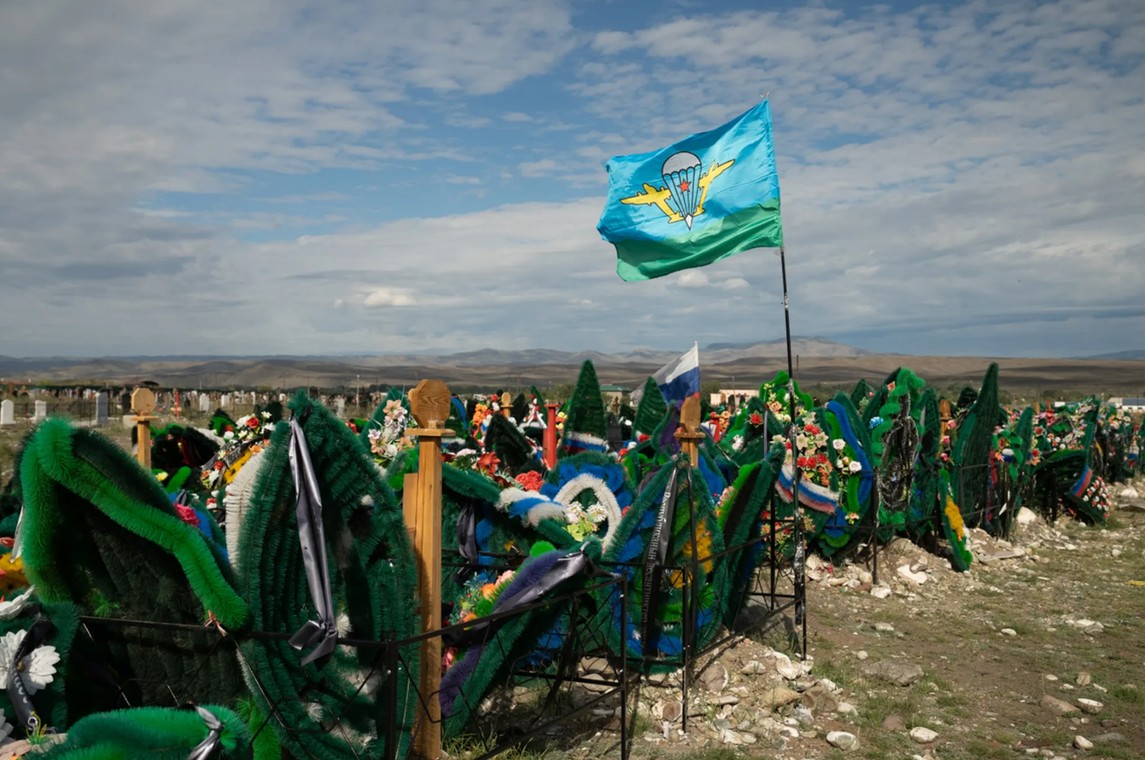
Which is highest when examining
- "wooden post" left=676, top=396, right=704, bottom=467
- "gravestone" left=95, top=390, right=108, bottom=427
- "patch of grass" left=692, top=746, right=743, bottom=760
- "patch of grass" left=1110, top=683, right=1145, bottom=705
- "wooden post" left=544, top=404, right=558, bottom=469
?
"wooden post" left=676, top=396, right=704, bottom=467

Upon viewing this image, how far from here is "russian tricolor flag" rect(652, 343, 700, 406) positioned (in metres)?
9.33

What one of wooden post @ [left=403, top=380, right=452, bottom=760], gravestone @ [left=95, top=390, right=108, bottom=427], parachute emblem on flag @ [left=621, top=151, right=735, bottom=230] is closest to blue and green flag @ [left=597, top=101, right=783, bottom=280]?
parachute emblem on flag @ [left=621, top=151, right=735, bottom=230]

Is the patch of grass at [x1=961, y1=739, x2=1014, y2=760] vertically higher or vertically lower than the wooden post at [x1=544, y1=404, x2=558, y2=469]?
lower

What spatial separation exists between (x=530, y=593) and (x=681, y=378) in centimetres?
485

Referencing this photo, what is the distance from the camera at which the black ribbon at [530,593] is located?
4922 millimetres

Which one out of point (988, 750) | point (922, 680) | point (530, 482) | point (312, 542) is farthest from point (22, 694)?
point (922, 680)

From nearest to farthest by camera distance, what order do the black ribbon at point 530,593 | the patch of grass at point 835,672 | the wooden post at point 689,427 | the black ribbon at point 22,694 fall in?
the black ribbon at point 22,694, the black ribbon at point 530,593, the wooden post at point 689,427, the patch of grass at point 835,672

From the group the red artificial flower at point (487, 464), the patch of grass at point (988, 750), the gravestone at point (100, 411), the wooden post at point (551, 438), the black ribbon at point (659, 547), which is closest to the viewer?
the patch of grass at point (988, 750)

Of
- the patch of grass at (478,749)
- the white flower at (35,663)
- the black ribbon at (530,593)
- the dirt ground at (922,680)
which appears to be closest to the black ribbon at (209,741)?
the white flower at (35,663)

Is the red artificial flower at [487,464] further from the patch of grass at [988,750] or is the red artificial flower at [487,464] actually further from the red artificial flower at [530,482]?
the patch of grass at [988,750]

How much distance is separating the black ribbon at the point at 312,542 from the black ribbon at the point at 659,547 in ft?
9.05

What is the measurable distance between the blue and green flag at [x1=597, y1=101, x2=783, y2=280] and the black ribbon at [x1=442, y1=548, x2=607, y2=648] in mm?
2888

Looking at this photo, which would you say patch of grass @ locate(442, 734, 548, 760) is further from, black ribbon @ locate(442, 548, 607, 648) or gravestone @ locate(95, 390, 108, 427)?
gravestone @ locate(95, 390, 108, 427)

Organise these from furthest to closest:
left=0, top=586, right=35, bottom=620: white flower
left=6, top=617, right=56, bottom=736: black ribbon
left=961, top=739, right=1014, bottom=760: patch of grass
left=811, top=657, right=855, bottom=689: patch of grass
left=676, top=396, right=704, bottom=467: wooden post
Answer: left=811, top=657, right=855, bottom=689: patch of grass < left=676, top=396, right=704, bottom=467: wooden post < left=961, top=739, right=1014, bottom=760: patch of grass < left=0, top=586, right=35, bottom=620: white flower < left=6, top=617, right=56, bottom=736: black ribbon
